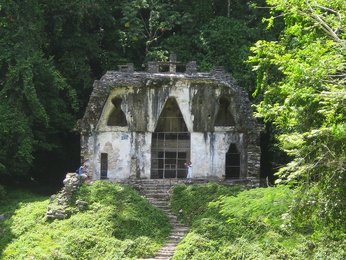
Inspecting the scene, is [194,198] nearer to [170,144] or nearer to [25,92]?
[170,144]

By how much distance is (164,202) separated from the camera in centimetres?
2527

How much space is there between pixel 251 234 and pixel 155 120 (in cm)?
1104

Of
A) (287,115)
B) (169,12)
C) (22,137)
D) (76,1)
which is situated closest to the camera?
(287,115)

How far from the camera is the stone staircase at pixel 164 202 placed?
812 inches

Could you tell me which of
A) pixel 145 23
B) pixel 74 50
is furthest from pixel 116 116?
pixel 145 23

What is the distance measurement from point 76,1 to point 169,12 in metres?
5.86

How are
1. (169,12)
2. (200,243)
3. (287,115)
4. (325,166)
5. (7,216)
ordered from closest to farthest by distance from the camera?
(325,166)
(287,115)
(200,243)
(7,216)
(169,12)

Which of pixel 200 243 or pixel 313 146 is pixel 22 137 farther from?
pixel 313 146

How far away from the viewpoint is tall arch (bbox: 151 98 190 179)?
30859 mm

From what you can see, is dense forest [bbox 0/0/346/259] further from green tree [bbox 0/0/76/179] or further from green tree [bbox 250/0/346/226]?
green tree [bbox 250/0/346/226]

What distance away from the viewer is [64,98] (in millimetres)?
34375

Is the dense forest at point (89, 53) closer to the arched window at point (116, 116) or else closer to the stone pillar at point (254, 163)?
the stone pillar at point (254, 163)

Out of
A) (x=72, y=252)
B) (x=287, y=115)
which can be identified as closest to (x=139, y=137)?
(x=72, y=252)

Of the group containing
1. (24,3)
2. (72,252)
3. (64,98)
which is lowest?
(72,252)
